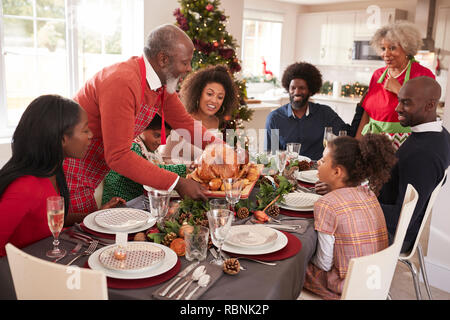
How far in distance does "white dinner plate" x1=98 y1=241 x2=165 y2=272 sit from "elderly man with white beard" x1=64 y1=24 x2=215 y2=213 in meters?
0.40

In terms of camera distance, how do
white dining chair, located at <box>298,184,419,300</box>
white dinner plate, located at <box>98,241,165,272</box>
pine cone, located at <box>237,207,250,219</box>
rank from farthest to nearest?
pine cone, located at <box>237,207,250,219</box>
white dinner plate, located at <box>98,241,165,272</box>
white dining chair, located at <box>298,184,419,300</box>

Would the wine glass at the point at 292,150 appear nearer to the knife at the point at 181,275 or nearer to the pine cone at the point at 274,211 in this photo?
the pine cone at the point at 274,211

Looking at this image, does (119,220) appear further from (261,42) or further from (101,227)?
(261,42)

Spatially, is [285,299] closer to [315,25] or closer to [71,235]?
[71,235]

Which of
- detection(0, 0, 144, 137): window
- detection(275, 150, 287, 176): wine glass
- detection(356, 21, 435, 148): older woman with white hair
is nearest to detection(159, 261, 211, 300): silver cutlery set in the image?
detection(275, 150, 287, 176): wine glass

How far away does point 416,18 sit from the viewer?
629 centimetres

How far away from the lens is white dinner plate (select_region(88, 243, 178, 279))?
111 centimetres

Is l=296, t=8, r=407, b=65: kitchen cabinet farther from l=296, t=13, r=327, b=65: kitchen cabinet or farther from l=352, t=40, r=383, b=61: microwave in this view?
l=352, t=40, r=383, b=61: microwave

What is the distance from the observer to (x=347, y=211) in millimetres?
1536

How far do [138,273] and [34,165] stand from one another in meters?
0.56

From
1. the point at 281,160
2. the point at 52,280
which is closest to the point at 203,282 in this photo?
the point at 52,280
